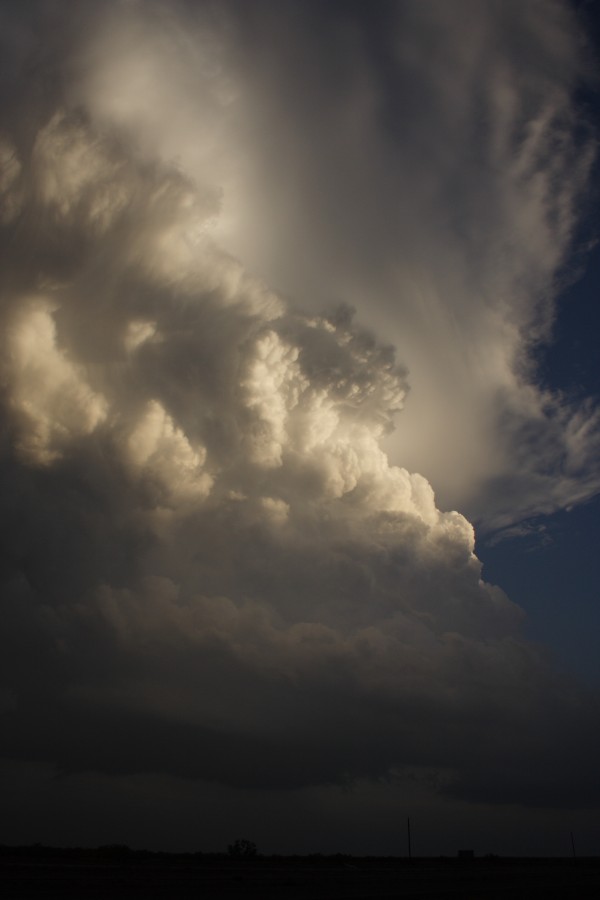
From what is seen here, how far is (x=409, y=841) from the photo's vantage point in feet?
609

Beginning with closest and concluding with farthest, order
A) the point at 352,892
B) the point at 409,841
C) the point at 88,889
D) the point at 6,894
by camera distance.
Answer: the point at 6,894 < the point at 88,889 < the point at 352,892 < the point at 409,841

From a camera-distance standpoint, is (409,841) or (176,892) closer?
(176,892)

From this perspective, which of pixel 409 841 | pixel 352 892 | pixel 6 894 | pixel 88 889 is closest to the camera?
pixel 6 894

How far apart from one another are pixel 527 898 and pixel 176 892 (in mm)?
27213

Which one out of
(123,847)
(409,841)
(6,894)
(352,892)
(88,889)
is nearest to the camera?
(6,894)

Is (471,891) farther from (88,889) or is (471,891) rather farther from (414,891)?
(88,889)

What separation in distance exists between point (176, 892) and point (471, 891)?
2743 centimetres

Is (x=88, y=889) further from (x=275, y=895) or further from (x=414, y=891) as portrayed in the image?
(x=414, y=891)

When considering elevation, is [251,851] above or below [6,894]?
below

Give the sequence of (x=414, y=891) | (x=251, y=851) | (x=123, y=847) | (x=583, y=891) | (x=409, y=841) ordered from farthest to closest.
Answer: (x=409, y=841) → (x=251, y=851) → (x=123, y=847) → (x=583, y=891) → (x=414, y=891)

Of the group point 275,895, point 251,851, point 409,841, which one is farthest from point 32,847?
point 275,895

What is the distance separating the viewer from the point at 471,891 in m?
59.7

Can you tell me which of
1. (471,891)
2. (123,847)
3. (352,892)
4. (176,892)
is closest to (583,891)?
(471,891)

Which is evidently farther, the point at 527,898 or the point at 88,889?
the point at 527,898
